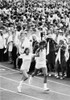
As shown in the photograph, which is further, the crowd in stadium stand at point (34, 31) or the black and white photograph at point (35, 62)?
the crowd in stadium stand at point (34, 31)

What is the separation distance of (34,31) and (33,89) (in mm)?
4983

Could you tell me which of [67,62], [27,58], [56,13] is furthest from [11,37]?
[56,13]

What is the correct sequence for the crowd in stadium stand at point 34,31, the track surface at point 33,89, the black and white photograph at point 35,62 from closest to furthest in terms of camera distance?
the track surface at point 33,89
the black and white photograph at point 35,62
the crowd in stadium stand at point 34,31

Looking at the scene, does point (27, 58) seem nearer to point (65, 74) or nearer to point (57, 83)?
point (57, 83)

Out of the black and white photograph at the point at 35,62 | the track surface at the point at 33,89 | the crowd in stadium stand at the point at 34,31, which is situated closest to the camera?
the track surface at the point at 33,89

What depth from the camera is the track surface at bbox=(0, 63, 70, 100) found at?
1242 cm

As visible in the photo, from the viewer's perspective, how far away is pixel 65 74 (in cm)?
1595

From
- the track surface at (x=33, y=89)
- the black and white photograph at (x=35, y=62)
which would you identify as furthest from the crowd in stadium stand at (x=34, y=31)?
the track surface at (x=33, y=89)

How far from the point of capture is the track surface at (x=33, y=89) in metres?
12.4

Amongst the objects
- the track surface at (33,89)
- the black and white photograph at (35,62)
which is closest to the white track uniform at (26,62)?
the black and white photograph at (35,62)

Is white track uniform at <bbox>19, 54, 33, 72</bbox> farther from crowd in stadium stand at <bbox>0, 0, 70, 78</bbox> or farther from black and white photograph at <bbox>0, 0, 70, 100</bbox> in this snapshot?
crowd in stadium stand at <bbox>0, 0, 70, 78</bbox>

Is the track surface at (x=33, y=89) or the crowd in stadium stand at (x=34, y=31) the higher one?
the crowd in stadium stand at (x=34, y=31)

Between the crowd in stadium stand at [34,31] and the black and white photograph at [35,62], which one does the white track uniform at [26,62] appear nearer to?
the black and white photograph at [35,62]

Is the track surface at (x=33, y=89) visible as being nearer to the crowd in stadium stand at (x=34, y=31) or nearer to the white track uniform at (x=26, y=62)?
the white track uniform at (x=26, y=62)
